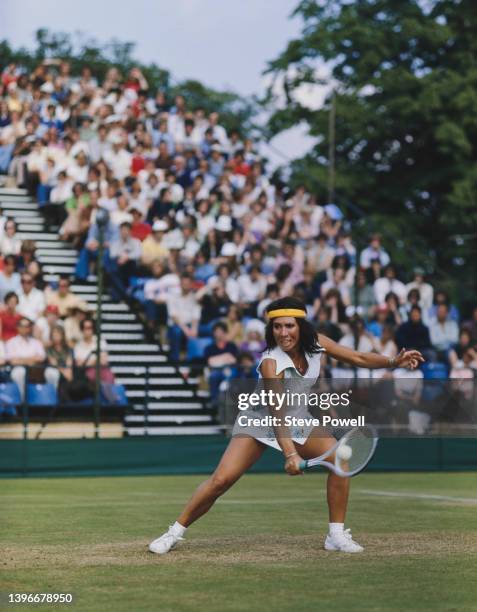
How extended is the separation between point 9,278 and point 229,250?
451cm

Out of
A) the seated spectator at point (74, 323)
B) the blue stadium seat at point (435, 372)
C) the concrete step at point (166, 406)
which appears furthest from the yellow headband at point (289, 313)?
the seated spectator at point (74, 323)

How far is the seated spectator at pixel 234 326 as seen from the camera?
78.1ft

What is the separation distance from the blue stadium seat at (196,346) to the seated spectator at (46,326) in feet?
7.41

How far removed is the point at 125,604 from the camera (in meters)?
8.27

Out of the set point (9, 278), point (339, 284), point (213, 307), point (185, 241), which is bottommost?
point (213, 307)

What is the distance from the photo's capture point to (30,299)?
22672 millimetres

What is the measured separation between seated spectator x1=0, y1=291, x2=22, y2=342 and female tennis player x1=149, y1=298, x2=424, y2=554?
11.5 m

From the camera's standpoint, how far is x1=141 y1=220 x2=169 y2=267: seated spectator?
1003 inches

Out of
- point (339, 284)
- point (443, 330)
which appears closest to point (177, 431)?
point (339, 284)

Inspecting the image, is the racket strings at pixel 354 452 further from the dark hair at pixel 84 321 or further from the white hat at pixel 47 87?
the white hat at pixel 47 87

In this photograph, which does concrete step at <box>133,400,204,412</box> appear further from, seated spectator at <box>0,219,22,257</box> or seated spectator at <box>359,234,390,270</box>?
seated spectator at <box>359,234,390,270</box>

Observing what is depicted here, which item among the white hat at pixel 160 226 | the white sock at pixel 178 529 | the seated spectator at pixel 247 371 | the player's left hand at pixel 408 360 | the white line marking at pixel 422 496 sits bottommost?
the white line marking at pixel 422 496

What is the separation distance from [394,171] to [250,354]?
17706 millimetres

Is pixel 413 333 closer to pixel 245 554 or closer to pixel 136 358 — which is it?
pixel 136 358
